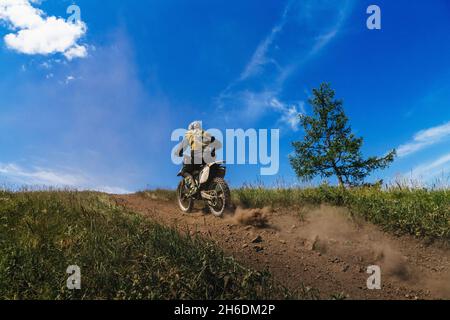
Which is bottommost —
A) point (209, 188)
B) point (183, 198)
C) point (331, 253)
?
point (331, 253)

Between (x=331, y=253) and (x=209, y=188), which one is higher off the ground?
(x=209, y=188)

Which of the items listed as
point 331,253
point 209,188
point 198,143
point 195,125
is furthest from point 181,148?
point 331,253

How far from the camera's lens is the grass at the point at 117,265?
5797mm

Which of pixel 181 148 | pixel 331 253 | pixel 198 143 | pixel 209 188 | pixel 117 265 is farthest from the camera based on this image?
pixel 181 148

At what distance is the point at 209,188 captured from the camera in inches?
481

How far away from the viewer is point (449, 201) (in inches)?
416

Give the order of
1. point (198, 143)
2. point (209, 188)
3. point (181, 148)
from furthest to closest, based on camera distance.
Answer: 1. point (181, 148)
2. point (198, 143)
3. point (209, 188)

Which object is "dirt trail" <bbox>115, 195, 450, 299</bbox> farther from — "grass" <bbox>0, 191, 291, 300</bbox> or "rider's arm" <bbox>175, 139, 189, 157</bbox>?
"rider's arm" <bbox>175, 139, 189, 157</bbox>

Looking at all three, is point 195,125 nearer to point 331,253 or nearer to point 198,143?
point 198,143

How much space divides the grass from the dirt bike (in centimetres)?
307

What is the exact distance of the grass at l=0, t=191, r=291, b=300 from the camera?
5797 millimetres

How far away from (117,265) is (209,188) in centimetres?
586

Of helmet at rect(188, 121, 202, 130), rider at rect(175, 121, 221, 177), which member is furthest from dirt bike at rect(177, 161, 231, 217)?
helmet at rect(188, 121, 202, 130)

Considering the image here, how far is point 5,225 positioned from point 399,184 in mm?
13403
